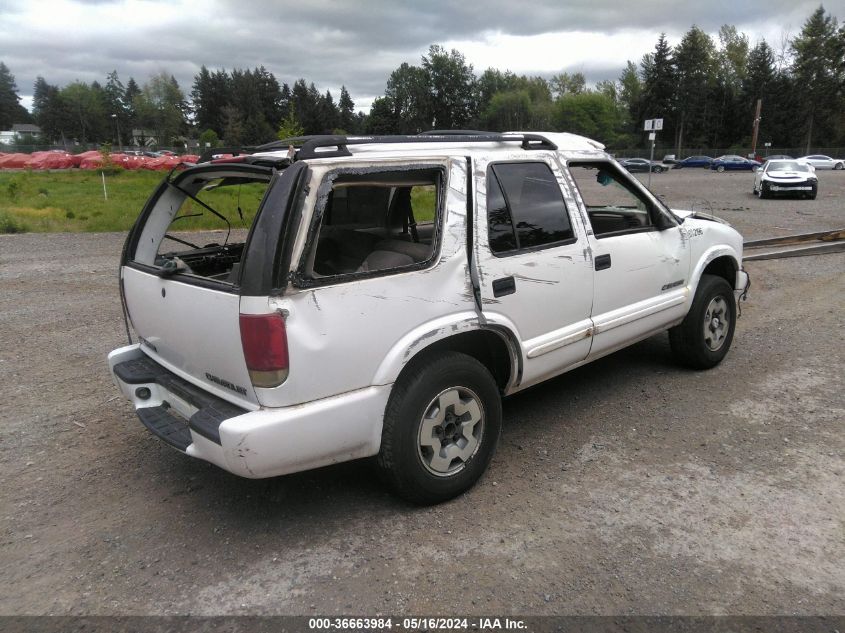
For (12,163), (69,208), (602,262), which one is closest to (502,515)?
(602,262)

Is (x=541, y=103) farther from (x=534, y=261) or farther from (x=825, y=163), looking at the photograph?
(x=534, y=261)

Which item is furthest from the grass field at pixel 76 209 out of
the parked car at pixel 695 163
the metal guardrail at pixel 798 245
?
the parked car at pixel 695 163

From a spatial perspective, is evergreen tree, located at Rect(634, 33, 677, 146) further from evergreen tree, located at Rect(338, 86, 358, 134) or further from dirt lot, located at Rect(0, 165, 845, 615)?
dirt lot, located at Rect(0, 165, 845, 615)

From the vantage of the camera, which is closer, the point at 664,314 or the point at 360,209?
the point at 360,209

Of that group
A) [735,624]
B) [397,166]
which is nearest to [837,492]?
[735,624]

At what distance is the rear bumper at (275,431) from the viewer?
2775 millimetres

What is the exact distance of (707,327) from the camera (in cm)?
524

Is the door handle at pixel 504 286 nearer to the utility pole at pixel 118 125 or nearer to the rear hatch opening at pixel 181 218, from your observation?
the rear hatch opening at pixel 181 218

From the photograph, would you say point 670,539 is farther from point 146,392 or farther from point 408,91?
point 408,91

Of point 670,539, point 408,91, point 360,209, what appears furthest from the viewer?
point 408,91

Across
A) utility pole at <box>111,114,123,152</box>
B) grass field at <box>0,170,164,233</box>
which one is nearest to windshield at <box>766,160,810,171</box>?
grass field at <box>0,170,164,233</box>

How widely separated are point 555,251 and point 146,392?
8.30ft

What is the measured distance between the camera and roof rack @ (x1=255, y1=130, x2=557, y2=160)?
118 inches

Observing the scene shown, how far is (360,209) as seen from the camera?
409cm
